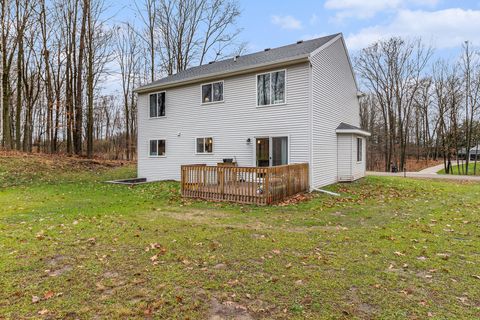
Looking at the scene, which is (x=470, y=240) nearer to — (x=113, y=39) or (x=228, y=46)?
(x=228, y=46)

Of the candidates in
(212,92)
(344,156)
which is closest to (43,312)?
(212,92)

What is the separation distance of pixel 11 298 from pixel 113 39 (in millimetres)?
27752

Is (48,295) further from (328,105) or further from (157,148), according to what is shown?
(157,148)

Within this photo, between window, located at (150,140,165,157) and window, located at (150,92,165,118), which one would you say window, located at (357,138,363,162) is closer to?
window, located at (150,140,165,157)

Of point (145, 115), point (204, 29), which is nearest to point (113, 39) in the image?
point (204, 29)

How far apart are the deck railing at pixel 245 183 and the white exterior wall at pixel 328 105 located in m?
1.41

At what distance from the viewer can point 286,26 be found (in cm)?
2067

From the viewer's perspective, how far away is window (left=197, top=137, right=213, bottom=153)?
44.2 feet

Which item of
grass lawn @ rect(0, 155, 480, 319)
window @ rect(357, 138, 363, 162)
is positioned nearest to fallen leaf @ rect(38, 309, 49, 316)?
grass lawn @ rect(0, 155, 480, 319)

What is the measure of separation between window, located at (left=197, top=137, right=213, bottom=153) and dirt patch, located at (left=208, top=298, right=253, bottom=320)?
10676 millimetres

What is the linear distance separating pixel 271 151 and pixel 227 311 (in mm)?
9181

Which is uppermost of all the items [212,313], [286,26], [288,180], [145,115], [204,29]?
[204,29]

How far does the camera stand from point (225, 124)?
42.4 ft

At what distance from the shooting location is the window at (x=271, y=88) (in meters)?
11.5
